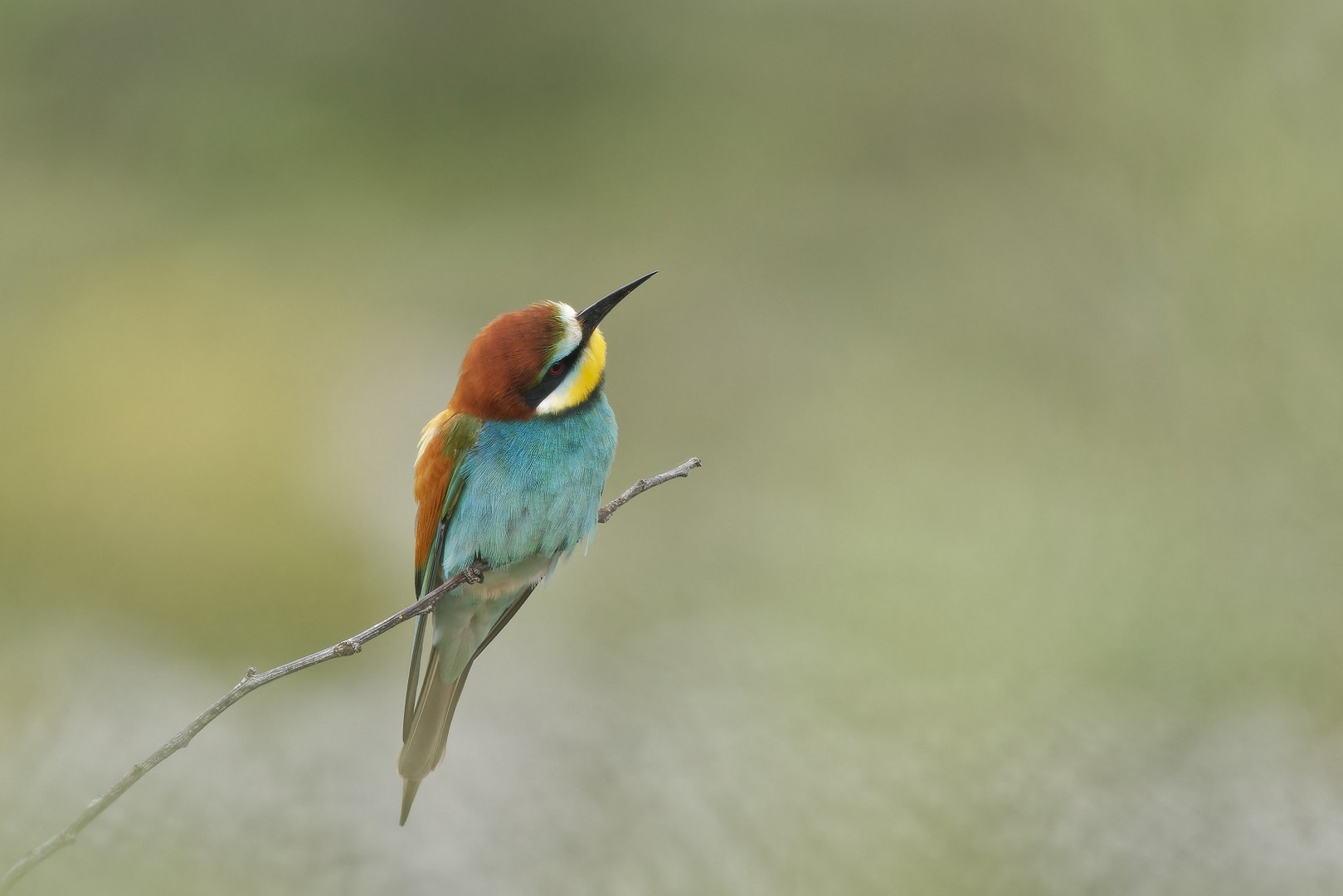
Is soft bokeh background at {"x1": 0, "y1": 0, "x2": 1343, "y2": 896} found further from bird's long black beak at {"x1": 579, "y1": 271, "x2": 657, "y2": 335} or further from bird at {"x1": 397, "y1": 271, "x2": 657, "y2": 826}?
bird's long black beak at {"x1": 579, "y1": 271, "x2": 657, "y2": 335}

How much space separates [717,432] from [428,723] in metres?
2.86

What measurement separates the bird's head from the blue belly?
3cm

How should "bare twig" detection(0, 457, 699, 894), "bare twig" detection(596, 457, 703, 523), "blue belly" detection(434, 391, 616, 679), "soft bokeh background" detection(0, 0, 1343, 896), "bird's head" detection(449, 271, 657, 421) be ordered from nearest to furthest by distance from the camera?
1. "bare twig" detection(0, 457, 699, 894)
2. "bare twig" detection(596, 457, 703, 523)
3. "bird's head" detection(449, 271, 657, 421)
4. "blue belly" detection(434, 391, 616, 679)
5. "soft bokeh background" detection(0, 0, 1343, 896)

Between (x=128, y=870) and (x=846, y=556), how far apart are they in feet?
7.23

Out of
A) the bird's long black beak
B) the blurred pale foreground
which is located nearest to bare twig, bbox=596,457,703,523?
the bird's long black beak

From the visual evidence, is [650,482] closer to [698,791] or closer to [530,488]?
[530,488]

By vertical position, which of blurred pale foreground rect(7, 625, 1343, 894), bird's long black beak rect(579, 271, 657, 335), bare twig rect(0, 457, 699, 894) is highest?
bird's long black beak rect(579, 271, 657, 335)

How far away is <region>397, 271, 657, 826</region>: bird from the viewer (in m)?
1.12

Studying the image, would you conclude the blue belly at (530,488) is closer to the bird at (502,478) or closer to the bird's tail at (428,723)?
the bird at (502,478)

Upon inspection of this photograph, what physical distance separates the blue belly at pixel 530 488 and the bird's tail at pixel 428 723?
0.43 ft

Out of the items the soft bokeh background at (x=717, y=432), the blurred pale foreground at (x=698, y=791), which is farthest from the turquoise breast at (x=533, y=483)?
the blurred pale foreground at (x=698, y=791)

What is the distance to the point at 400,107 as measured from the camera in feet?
15.8

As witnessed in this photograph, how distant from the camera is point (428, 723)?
3.94ft

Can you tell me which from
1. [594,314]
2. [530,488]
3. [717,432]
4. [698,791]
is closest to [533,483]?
[530,488]
